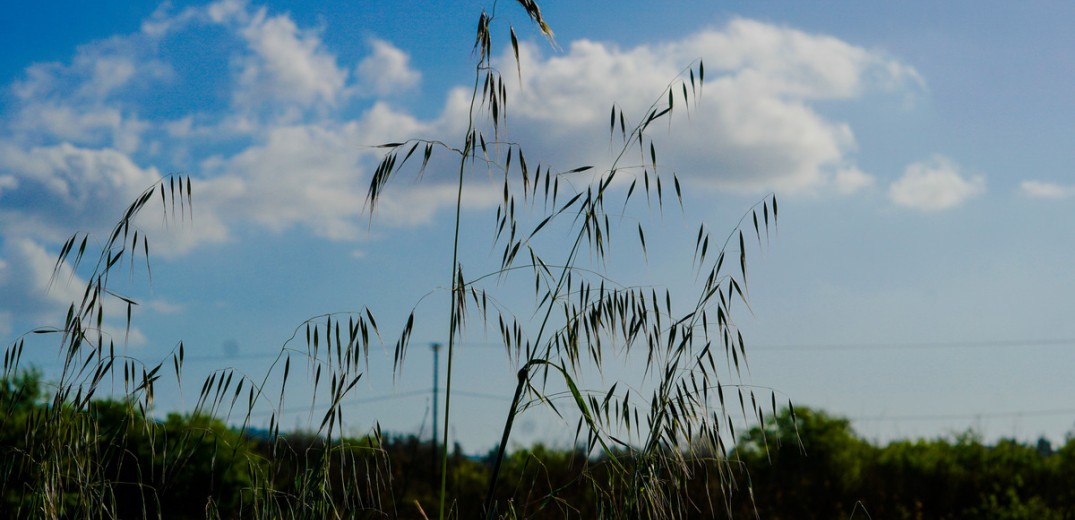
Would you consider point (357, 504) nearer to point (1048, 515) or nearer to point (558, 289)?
point (558, 289)

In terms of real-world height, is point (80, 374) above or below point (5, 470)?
above

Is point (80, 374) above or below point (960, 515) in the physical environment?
above

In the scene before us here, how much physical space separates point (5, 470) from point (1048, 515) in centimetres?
765

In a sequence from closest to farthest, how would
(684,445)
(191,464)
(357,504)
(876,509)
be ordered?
(684,445), (357,504), (191,464), (876,509)

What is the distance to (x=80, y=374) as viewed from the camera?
6.57 ft

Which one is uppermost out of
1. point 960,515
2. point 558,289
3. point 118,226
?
point 118,226

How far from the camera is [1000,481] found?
8336 millimetres

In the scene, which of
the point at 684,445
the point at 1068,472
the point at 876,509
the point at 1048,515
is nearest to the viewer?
the point at 684,445

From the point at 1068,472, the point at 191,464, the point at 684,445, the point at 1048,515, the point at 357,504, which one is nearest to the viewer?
the point at 684,445

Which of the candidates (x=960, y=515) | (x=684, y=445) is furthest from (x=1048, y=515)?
(x=684, y=445)

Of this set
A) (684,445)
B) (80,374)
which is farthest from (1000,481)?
(80,374)

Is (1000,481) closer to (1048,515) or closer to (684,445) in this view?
(1048,515)

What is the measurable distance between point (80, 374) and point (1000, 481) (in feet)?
27.4

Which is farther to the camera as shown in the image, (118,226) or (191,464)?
(191,464)
